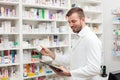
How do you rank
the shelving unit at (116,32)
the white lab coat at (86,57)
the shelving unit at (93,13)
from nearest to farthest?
A: 1. the white lab coat at (86,57)
2. the shelving unit at (116,32)
3. the shelving unit at (93,13)

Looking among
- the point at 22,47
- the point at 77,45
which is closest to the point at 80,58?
the point at 77,45

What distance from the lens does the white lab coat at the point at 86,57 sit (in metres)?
1.80

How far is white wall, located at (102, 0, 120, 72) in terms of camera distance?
4128 millimetres

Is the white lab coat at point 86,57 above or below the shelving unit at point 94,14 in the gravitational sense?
below

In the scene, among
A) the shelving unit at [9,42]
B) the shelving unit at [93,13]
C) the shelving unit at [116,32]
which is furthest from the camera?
the shelving unit at [93,13]

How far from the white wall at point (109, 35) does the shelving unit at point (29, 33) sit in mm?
1077

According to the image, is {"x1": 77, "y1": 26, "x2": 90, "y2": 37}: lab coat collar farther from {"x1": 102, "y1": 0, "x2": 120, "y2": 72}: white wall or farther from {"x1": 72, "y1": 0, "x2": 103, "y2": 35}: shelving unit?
{"x1": 102, "y1": 0, "x2": 120, "y2": 72}: white wall

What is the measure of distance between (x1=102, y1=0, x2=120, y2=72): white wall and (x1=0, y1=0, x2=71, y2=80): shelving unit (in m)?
1.08

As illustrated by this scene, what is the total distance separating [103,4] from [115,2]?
329 mm

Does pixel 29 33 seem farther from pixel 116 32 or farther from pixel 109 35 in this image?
pixel 109 35

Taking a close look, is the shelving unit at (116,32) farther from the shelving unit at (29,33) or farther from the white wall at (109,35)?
the shelving unit at (29,33)

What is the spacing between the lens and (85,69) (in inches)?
70.9


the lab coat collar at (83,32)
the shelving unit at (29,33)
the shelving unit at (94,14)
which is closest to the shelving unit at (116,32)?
the shelving unit at (94,14)

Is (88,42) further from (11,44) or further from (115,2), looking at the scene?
(115,2)
